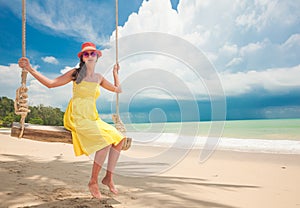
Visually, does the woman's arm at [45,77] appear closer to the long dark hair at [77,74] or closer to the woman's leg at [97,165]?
the long dark hair at [77,74]

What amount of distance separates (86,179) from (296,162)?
19.2 feet

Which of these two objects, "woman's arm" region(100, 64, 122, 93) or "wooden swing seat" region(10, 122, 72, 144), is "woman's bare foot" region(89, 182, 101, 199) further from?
"woman's arm" region(100, 64, 122, 93)

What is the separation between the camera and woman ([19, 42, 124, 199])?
7.51ft

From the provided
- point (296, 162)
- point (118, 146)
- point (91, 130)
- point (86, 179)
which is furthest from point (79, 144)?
point (296, 162)

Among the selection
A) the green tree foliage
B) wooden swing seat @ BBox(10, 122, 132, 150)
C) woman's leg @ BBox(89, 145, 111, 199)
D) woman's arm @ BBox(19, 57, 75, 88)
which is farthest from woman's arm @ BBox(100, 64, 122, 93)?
the green tree foliage

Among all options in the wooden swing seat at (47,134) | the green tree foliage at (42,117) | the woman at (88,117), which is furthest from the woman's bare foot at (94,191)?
the green tree foliage at (42,117)

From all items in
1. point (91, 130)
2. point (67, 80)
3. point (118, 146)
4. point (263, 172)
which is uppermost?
point (67, 80)

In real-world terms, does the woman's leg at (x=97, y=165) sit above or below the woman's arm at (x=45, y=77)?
below

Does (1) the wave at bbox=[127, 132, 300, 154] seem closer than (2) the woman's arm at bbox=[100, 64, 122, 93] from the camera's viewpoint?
No

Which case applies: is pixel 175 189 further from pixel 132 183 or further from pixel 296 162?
pixel 296 162

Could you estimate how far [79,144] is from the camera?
2.36m

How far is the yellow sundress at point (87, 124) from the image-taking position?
2281 mm

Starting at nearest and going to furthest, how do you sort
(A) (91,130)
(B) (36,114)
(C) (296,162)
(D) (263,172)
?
(A) (91,130) → (D) (263,172) → (C) (296,162) → (B) (36,114)

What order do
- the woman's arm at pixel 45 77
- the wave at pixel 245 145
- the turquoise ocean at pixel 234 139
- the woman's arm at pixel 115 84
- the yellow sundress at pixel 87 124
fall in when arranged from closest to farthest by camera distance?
the yellow sundress at pixel 87 124, the woman's arm at pixel 45 77, the woman's arm at pixel 115 84, the wave at pixel 245 145, the turquoise ocean at pixel 234 139
